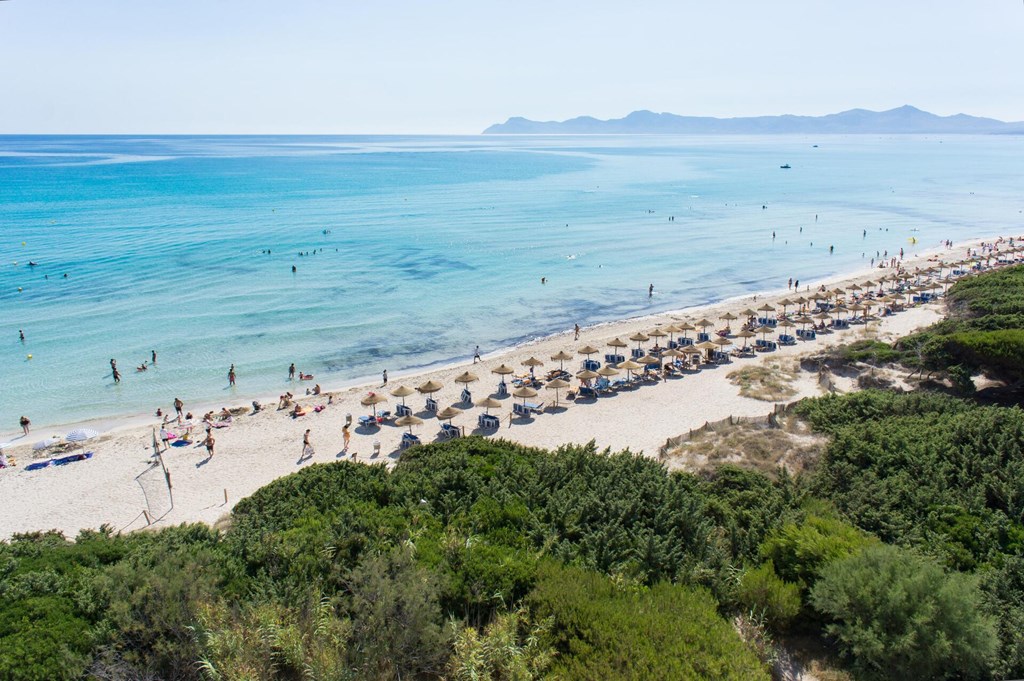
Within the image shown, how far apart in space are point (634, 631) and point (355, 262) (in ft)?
144

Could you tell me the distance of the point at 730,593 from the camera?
9766 mm

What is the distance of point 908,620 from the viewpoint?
8.10m

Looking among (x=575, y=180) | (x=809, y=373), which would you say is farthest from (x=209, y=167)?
(x=809, y=373)

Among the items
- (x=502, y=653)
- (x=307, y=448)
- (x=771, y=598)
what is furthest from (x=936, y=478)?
(x=307, y=448)

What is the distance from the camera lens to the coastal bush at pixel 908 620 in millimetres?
7891

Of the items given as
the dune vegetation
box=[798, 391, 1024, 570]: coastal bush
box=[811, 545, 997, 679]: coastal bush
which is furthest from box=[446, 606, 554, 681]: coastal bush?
box=[798, 391, 1024, 570]: coastal bush

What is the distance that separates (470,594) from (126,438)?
57.8 feet

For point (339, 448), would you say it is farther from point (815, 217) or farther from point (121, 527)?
point (815, 217)

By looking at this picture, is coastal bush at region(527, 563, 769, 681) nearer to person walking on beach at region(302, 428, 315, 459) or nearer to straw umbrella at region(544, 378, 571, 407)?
person walking on beach at region(302, 428, 315, 459)

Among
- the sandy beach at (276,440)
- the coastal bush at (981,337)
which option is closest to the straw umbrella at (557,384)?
the sandy beach at (276,440)

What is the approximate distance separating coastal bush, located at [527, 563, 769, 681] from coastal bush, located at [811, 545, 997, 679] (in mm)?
1498

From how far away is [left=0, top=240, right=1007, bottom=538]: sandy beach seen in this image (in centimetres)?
1697

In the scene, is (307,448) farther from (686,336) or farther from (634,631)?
(686,336)

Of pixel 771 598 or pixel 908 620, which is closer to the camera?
pixel 908 620
